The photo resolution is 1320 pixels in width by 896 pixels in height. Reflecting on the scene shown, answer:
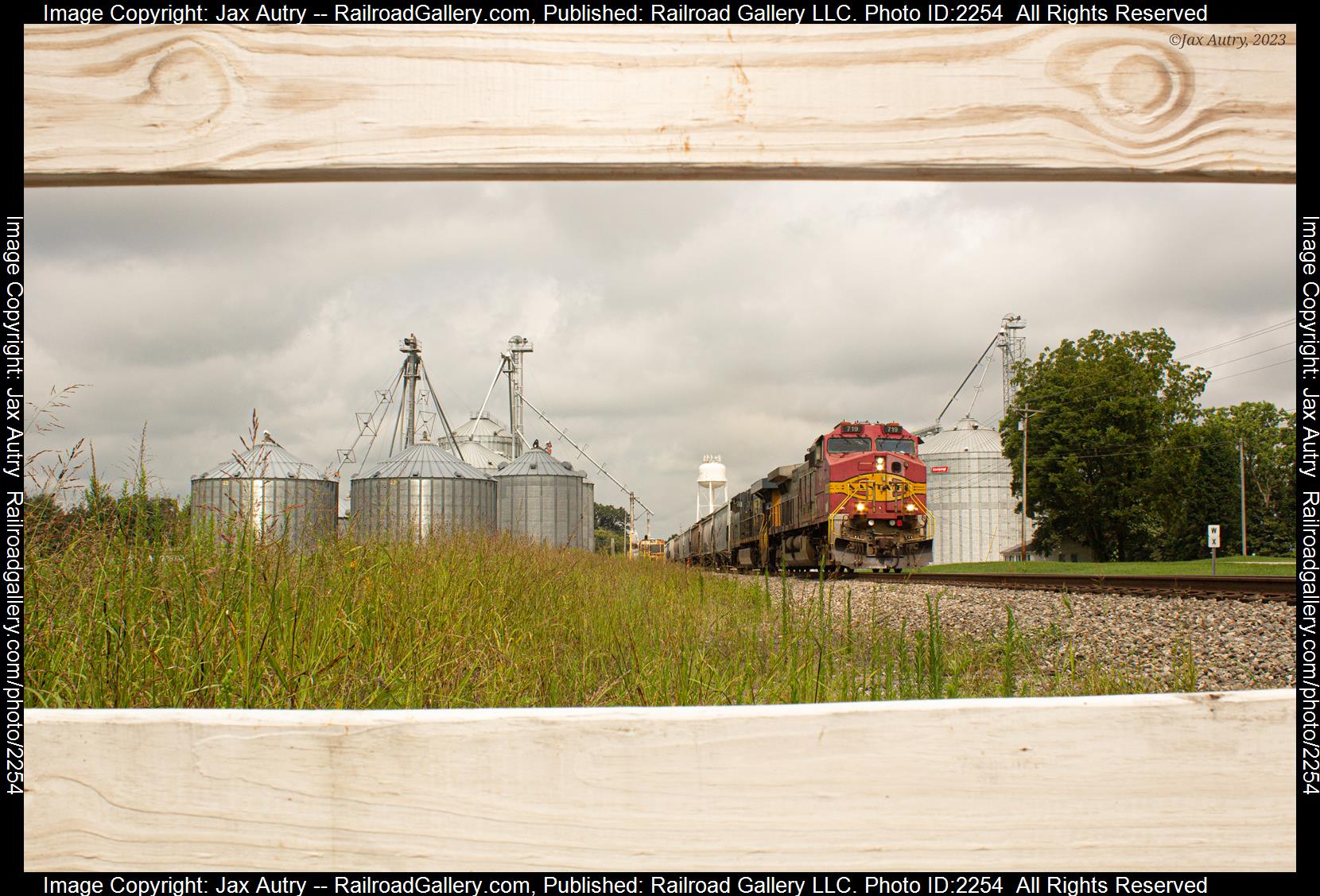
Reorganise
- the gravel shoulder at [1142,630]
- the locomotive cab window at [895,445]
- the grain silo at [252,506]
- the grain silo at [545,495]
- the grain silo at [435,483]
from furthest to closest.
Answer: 1. the grain silo at [545,495]
2. the locomotive cab window at [895,445]
3. the grain silo at [435,483]
4. the gravel shoulder at [1142,630]
5. the grain silo at [252,506]

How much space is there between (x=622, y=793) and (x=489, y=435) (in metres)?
36.9

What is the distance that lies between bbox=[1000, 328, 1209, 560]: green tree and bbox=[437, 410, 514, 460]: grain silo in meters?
22.7

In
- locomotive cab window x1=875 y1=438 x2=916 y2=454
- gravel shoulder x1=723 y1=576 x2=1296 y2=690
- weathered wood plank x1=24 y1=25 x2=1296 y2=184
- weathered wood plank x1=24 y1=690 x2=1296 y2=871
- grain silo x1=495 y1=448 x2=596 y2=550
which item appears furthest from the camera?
grain silo x1=495 y1=448 x2=596 y2=550

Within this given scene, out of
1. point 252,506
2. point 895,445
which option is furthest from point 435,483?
point 252,506

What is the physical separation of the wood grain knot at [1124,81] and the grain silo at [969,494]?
112 feet

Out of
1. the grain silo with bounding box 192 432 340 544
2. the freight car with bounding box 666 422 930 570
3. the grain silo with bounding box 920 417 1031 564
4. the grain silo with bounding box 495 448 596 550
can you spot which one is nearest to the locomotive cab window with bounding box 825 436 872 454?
the freight car with bounding box 666 422 930 570

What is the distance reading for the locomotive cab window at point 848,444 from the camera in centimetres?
2058

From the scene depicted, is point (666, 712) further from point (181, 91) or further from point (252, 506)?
point (252, 506)

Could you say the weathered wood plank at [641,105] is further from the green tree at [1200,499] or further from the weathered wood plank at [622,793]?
the green tree at [1200,499]

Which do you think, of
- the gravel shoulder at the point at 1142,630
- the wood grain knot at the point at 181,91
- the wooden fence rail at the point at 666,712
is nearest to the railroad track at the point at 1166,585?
the gravel shoulder at the point at 1142,630

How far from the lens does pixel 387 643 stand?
11.3 feet

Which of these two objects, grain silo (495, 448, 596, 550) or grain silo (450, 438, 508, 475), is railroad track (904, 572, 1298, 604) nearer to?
grain silo (495, 448, 596, 550)

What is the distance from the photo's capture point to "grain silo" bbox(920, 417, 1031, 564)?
117 ft
